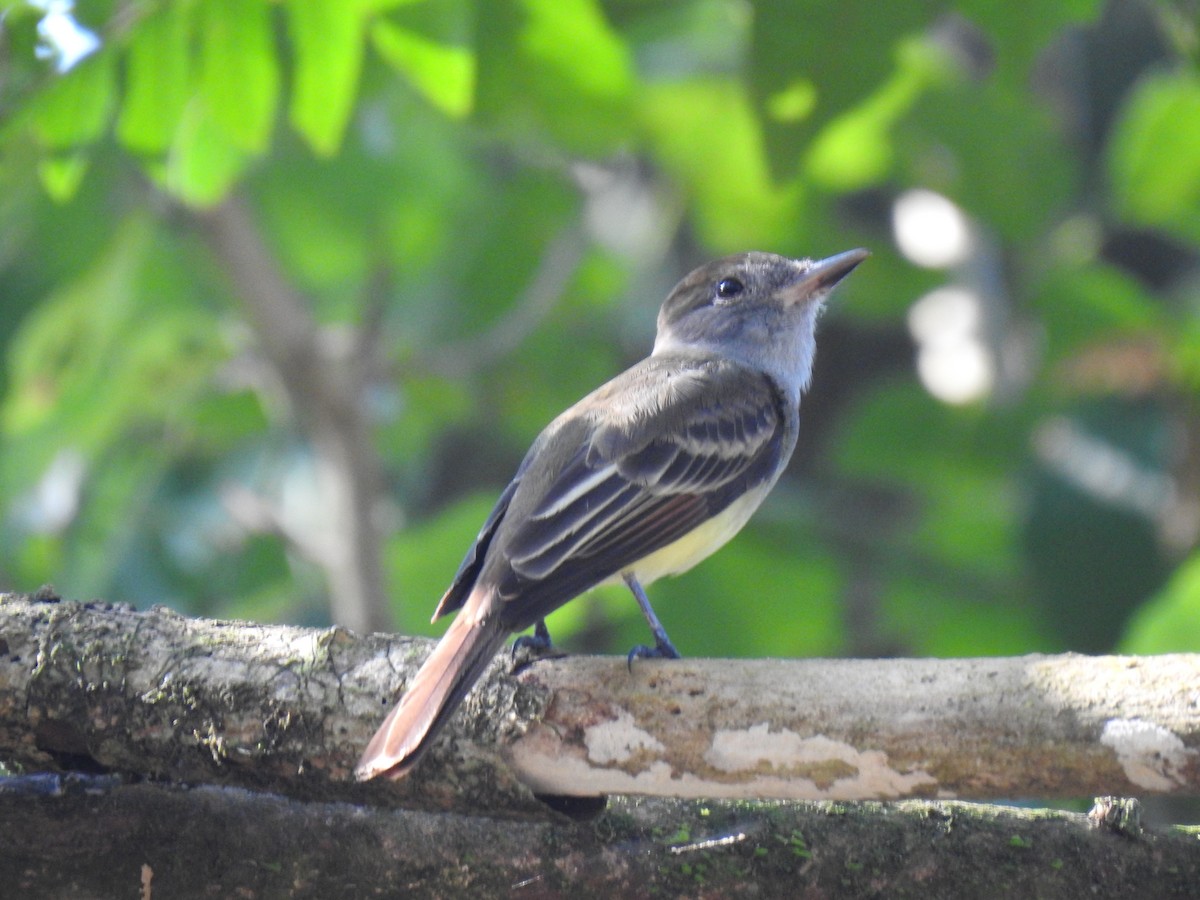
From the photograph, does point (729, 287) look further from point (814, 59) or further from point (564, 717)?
point (564, 717)

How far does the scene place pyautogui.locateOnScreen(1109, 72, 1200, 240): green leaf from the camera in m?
6.27

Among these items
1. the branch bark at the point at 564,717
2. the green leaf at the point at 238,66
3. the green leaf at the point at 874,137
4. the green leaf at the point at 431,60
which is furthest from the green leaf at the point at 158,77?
the green leaf at the point at 874,137

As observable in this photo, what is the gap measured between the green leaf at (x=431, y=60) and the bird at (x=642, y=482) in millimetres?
1132

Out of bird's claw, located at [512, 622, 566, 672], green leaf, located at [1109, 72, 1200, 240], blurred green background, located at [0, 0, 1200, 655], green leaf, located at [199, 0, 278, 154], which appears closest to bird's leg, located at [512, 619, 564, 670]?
bird's claw, located at [512, 622, 566, 672]

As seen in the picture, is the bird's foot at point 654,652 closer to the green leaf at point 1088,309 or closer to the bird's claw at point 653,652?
the bird's claw at point 653,652

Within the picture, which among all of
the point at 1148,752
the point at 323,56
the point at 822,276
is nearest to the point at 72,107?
the point at 323,56

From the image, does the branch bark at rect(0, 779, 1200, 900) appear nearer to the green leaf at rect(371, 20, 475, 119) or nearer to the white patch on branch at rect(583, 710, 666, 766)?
the white patch on branch at rect(583, 710, 666, 766)

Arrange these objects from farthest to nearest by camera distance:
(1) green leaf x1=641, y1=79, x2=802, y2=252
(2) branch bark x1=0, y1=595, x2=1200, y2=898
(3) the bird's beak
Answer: (1) green leaf x1=641, y1=79, x2=802, y2=252 → (3) the bird's beak → (2) branch bark x1=0, y1=595, x2=1200, y2=898

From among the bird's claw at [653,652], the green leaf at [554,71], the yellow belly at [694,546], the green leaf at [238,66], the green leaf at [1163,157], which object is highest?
the green leaf at [554,71]

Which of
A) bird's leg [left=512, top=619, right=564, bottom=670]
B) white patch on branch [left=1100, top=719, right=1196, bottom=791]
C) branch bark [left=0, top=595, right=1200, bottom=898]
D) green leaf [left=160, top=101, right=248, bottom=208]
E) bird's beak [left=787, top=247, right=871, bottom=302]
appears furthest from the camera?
bird's beak [left=787, top=247, right=871, bottom=302]

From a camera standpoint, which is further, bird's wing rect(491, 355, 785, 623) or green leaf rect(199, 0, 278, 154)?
green leaf rect(199, 0, 278, 154)

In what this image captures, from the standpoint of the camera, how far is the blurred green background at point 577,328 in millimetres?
6074

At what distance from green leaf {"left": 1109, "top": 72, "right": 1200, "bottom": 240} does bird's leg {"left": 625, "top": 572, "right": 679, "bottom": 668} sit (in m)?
3.06

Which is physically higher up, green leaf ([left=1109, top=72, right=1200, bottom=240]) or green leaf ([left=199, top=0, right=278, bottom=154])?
green leaf ([left=199, top=0, right=278, bottom=154])
